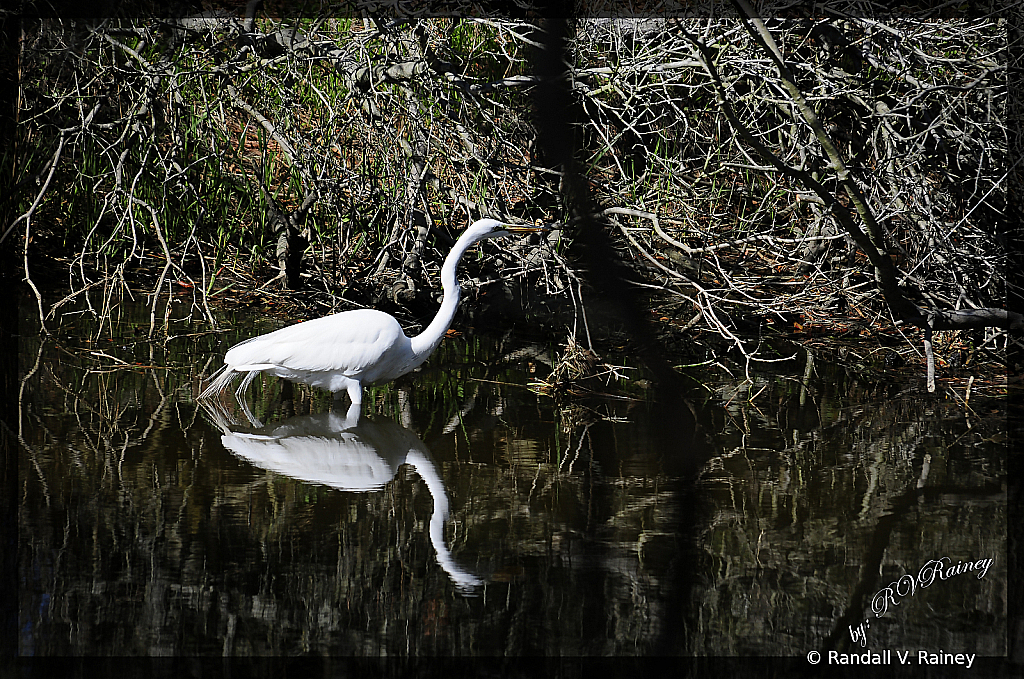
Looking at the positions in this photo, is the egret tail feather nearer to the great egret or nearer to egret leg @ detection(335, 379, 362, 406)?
A: the great egret

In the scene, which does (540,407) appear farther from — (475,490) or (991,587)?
(991,587)

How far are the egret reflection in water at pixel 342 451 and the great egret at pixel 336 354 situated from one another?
0.18 metres

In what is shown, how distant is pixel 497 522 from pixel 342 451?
968 millimetres

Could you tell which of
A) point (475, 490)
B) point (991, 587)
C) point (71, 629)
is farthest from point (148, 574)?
point (991, 587)

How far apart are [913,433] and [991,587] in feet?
4.82

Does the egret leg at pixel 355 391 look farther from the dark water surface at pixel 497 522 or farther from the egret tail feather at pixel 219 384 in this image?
the egret tail feather at pixel 219 384

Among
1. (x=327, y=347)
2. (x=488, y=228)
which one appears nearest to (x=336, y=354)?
(x=327, y=347)

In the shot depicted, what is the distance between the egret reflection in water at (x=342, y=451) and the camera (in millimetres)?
3547

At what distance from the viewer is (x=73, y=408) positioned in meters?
4.31

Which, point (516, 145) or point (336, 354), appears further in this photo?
point (516, 145)

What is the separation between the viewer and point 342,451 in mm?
3924

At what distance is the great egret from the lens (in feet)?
14.3

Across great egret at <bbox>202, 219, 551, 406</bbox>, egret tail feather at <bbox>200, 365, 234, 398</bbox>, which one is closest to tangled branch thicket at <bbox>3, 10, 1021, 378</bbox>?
egret tail feather at <bbox>200, 365, 234, 398</bbox>

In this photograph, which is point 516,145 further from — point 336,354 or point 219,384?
point 219,384
